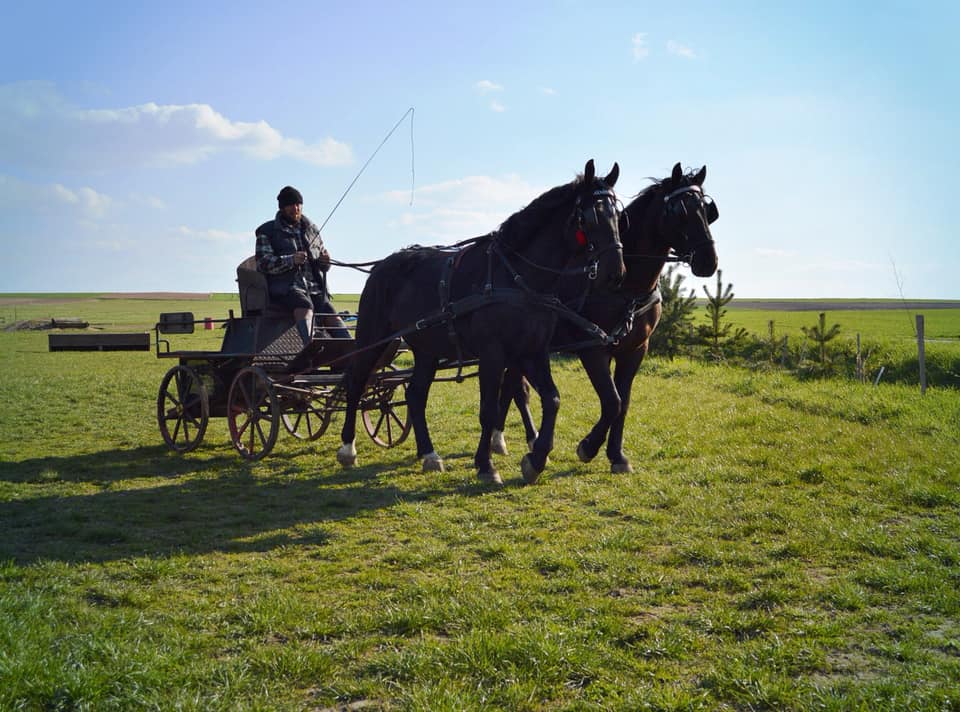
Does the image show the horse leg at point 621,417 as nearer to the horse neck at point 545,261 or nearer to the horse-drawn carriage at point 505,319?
the horse-drawn carriage at point 505,319

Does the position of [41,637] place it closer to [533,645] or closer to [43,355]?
[533,645]

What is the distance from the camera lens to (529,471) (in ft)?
24.3

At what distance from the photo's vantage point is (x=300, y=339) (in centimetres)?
953

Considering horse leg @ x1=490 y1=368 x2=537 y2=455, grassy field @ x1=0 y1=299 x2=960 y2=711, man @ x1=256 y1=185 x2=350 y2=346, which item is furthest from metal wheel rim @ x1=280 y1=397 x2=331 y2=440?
horse leg @ x1=490 y1=368 x2=537 y2=455

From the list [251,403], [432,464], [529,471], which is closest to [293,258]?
[251,403]

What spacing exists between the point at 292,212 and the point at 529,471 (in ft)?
13.8

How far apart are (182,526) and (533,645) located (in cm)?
380

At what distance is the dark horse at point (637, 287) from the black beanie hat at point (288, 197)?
10.9ft

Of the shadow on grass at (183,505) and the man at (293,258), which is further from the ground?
the man at (293,258)

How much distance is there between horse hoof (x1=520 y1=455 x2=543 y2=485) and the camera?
7363mm

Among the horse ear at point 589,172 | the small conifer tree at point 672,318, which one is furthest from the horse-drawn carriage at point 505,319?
the small conifer tree at point 672,318

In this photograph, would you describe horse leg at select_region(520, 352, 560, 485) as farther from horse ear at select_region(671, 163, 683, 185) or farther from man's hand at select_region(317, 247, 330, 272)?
man's hand at select_region(317, 247, 330, 272)

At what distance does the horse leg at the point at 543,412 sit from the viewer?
23.5 ft

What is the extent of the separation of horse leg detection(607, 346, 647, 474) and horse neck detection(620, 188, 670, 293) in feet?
2.63
